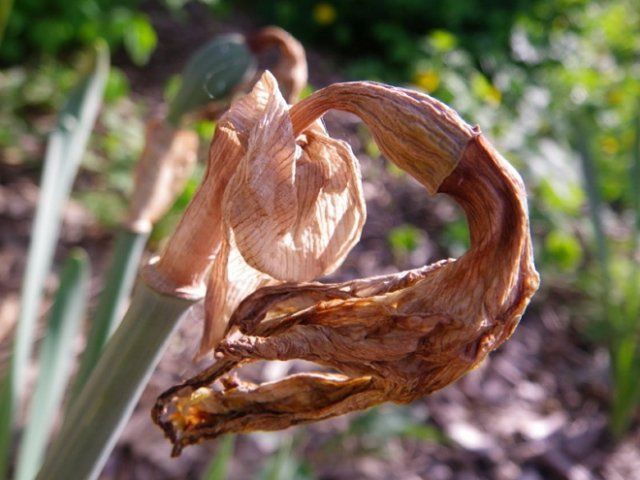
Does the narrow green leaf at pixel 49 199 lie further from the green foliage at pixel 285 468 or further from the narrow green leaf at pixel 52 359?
the green foliage at pixel 285 468

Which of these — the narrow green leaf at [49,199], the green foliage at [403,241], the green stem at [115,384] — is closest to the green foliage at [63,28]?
the green foliage at [403,241]

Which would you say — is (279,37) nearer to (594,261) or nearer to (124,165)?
(124,165)

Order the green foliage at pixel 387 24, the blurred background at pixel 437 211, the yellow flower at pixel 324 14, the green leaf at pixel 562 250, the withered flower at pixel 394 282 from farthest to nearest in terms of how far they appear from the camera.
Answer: the yellow flower at pixel 324 14
the green foliage at pixel 387 24
the green leaf at pixel 562 250
the blurred background at pixel 437 211
the withered flower at pixel 394 282

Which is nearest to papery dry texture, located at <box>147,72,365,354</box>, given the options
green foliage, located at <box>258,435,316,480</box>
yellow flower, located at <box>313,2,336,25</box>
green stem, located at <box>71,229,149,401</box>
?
green stem, located at <box>71,229,149,401</box>

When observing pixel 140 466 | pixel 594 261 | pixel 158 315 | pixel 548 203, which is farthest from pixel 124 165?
pixel 158 315

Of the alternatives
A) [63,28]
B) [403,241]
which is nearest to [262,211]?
[403,241]

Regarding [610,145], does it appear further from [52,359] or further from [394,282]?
[394,282]
